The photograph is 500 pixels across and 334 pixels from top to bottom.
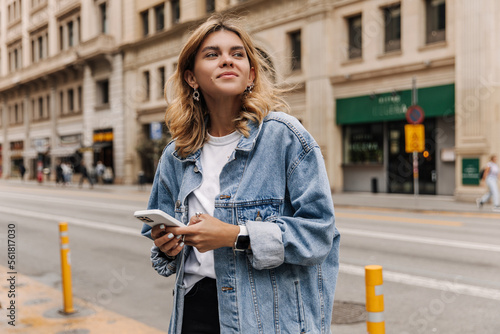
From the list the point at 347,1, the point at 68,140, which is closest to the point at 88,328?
the point at 347,1

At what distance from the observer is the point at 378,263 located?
7.91 m

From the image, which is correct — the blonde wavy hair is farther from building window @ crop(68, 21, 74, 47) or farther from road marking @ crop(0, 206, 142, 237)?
building window @ crop(68, 21, 74, 47)

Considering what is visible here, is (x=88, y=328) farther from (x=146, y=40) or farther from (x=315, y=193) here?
(x=146, y=40)

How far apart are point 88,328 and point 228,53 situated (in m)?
4.03

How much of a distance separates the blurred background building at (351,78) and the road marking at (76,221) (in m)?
4.95

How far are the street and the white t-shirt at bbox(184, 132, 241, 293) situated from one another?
3.47 metres

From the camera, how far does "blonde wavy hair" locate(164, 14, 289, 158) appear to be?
198 cm

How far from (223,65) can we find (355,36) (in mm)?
22054

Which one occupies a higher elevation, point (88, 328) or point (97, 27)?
point (97, 27)

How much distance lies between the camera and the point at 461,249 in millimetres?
8945

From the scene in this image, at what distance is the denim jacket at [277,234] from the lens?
175 centimetres

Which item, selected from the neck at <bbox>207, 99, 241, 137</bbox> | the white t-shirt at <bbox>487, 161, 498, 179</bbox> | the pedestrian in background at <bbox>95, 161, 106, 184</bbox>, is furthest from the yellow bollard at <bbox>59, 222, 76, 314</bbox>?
the pedestrian in background at <bbox>95, 161, 106, 184</bbox>

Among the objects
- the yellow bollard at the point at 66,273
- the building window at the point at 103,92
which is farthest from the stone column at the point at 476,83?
the building window at the point at 103,92

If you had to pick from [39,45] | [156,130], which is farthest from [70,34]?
[156,130]
